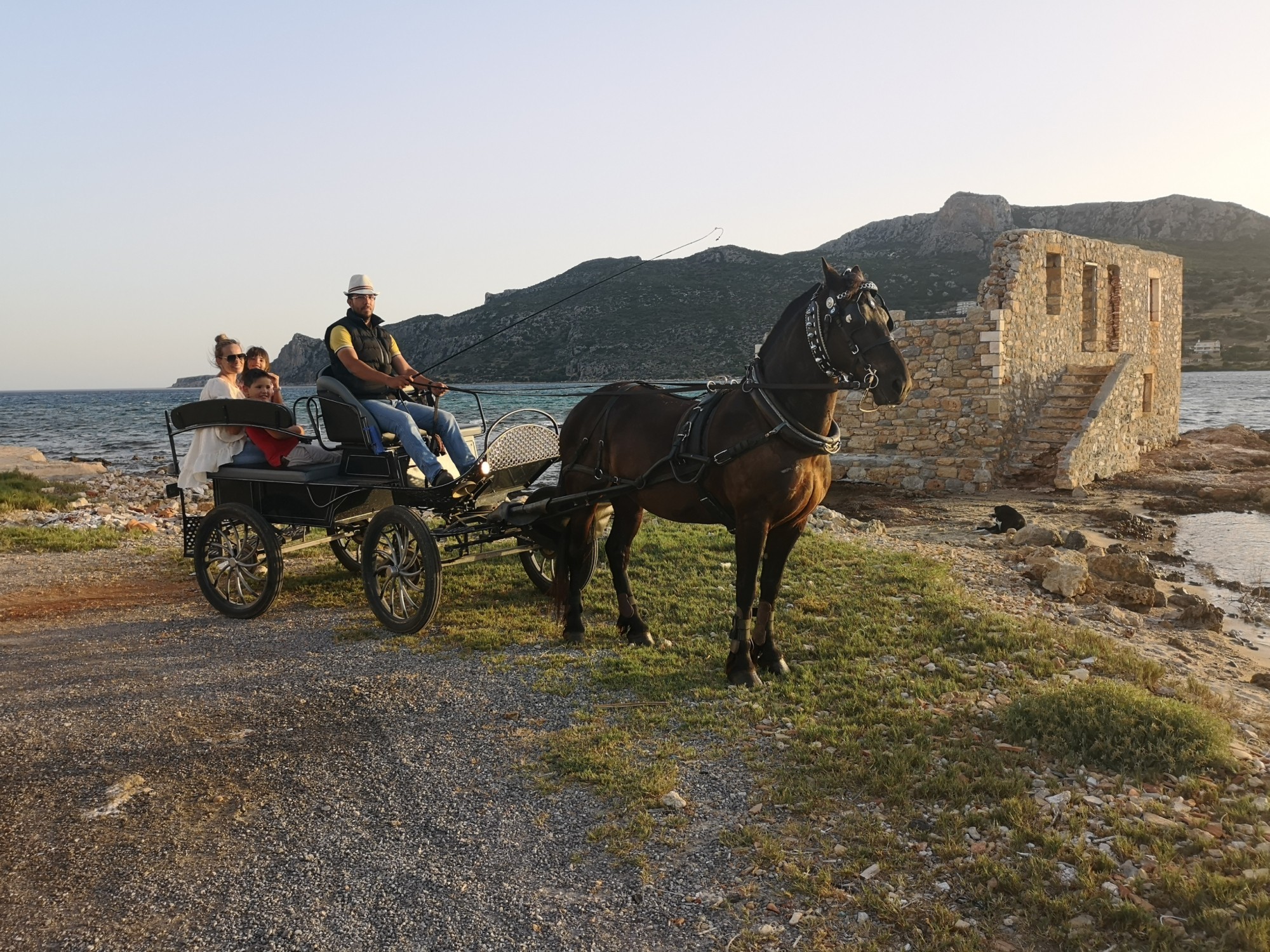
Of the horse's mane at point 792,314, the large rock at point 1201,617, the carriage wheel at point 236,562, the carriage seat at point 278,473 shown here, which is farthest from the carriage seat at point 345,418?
the large rock at point 1201,617

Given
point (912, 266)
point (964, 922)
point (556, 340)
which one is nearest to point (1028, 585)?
point (964, 922)

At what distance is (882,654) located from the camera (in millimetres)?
6234

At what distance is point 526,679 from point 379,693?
0.96 metres

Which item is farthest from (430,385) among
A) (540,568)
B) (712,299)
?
(712,299)

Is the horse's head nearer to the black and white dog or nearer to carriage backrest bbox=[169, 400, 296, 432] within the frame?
carriage backrest bbox=[169, 400, 296, 432]

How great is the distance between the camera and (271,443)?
755cm

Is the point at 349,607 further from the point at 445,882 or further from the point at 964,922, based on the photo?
the point at 964,922

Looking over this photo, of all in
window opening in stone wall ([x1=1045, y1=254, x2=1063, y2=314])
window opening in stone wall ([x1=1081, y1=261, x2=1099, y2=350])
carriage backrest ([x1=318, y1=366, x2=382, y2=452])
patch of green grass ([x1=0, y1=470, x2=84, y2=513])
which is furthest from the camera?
window opening in stone wall ([x1=1081, y1=261, x2=1099, y2=350])

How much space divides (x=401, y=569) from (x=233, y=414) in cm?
208

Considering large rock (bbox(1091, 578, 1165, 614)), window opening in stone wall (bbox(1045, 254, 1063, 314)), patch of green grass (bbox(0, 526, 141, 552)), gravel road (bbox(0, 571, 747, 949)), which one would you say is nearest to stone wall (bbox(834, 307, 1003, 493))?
window opening in stone wall (bbox(1045, 254, 1063, 314))

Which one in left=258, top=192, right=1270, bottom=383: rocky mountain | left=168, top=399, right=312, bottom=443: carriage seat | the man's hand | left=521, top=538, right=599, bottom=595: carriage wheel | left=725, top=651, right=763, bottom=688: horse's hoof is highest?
left=258, top=192, right=1270, bottom=383: rocky mountain

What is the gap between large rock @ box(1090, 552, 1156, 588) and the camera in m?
9.52

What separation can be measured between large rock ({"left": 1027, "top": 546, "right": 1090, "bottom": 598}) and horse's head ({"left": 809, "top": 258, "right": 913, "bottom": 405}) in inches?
187

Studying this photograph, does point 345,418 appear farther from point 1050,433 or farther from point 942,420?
point 1050,433
